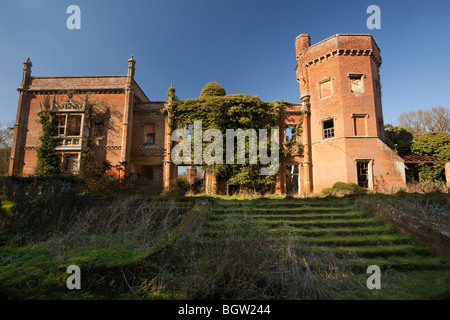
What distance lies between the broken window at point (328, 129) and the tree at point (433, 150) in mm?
7086

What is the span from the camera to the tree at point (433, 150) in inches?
601

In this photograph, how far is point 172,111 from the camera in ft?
56.0

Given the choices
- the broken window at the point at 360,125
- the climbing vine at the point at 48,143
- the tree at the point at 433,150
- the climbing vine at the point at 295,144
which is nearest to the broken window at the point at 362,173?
the broken window at the point at 360,125

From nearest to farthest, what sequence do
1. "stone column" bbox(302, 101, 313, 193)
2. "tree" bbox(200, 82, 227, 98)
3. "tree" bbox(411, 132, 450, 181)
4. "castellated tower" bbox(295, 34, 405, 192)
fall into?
"castellated tower" bbox(295, 34, 405, 192), "tree" bbox(411, 132, 450, 181), "stone column" bbox(302, 101, 313, 193), "tree" bbox(200, 82, 227, 98)

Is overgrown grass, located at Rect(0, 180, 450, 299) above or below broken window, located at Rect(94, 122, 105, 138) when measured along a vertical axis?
below

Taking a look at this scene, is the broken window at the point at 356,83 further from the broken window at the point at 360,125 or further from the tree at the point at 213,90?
the tree at the point at 213,90

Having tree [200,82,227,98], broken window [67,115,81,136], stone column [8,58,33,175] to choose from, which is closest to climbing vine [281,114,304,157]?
tree [200,82,227,98]

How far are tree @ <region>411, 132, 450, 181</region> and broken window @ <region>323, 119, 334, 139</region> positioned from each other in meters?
7.09

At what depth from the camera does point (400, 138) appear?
19.5m

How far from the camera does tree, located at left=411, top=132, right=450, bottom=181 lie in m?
15.3

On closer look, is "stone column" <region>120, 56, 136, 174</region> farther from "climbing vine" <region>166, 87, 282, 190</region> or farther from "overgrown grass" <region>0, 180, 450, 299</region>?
"overgrown grass" <region>0, 180, 450, 299</region>

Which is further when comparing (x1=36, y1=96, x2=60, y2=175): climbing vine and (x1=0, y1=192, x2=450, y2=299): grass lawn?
(x1=36, y1=96, x2=60, y2=175): climbing vine

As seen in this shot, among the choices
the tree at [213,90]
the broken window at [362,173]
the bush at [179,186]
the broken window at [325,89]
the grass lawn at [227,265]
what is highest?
the tree at [213,90]
